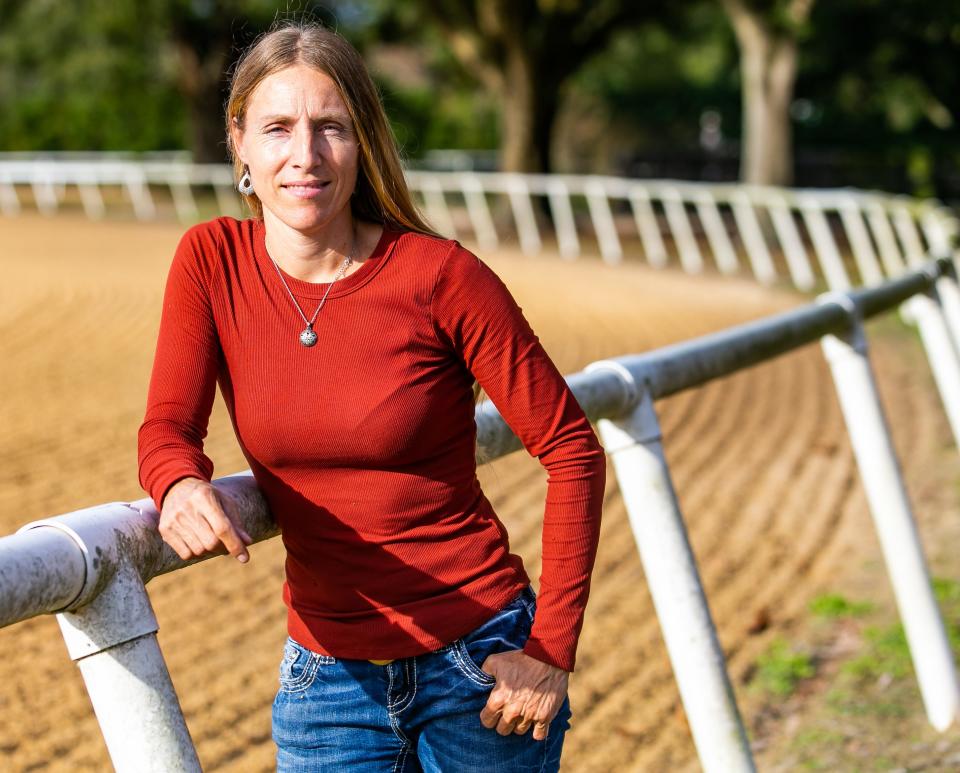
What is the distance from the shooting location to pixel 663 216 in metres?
22.9

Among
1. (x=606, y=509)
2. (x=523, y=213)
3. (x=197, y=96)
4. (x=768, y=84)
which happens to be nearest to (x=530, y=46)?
(x=523, y=213)

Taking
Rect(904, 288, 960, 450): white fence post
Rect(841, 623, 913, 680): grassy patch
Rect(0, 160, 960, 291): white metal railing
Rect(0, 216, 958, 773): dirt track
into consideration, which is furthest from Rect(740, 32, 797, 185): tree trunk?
Rect(841, 623, 913, 680): grassy patch

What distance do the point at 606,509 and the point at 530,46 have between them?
1644cm

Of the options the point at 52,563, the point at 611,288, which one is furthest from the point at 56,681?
the point at 611,288

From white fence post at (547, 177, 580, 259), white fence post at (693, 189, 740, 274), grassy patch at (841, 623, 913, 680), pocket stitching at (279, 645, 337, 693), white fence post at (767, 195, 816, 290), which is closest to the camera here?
pocket stitching at (279, 645, 337, 693)

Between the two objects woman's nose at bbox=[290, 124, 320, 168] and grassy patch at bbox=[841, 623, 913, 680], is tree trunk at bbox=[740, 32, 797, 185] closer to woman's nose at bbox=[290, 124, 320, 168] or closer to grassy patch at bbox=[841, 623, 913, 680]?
grassy patch at bbox=[841, 623, 913, 680]

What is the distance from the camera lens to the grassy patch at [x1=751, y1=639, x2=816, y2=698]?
4.52 m

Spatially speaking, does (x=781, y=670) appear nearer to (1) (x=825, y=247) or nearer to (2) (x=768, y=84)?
(1) (x=825, y=247)

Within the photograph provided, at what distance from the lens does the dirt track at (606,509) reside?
4227 mm

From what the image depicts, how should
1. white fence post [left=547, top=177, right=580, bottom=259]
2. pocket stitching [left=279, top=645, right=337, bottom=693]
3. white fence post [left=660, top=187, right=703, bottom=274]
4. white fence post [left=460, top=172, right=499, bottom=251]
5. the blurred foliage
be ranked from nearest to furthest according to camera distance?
pocket stitching [left=279, top=645, right=337, bottom=693] → white fence post [left=660, top=187, right=703, bottom=274] → white fence post [left=547, top=177, right=580, bottom=259] → white fence post [left=460, top=172, right=499, bottom=251] → the blurred foliage

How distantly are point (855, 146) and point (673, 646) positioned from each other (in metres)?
30.8

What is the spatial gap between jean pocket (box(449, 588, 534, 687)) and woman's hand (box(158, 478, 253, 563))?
38cm

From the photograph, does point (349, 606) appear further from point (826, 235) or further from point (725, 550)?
point (826, 235)

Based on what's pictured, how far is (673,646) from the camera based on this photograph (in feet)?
8.25
